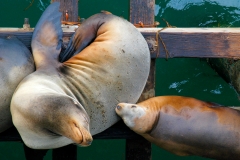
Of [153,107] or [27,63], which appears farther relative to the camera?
[153,107]

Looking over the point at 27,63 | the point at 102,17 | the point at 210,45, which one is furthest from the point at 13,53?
the point at 210,45

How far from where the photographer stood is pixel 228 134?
3055 millimetres

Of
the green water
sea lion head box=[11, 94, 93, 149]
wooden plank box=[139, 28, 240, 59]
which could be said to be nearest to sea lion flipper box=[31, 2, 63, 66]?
sea lion head box=[11, 94, 93, 149]

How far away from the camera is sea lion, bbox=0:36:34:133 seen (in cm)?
271

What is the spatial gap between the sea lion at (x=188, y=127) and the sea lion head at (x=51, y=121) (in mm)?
828

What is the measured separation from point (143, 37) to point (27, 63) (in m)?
0.95

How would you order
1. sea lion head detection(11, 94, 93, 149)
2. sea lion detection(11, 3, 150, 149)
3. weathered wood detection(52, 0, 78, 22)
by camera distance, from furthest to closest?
weathered wood detection(52, 0, 78, 22), sea lion detection(11, 3, 150, 149), sea lion head detection(11, 94, 93, 149)

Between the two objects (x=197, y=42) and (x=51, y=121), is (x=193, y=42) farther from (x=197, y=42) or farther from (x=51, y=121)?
(x=51, y=121)

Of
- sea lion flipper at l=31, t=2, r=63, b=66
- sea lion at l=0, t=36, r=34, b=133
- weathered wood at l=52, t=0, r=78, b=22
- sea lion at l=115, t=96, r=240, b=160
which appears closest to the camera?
sea lion at l=0, t=36, r=34, b=133

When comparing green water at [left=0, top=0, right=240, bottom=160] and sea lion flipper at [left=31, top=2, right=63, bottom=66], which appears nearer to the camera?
sea lion flipper at [left=31, top=2, right=63, bottom=66]

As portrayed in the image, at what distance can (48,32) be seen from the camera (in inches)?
118

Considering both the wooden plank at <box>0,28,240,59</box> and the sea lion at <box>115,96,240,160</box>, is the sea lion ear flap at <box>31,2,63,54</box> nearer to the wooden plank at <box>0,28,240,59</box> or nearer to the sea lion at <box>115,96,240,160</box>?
the wooden plank at <box>0,28,240,59</box>

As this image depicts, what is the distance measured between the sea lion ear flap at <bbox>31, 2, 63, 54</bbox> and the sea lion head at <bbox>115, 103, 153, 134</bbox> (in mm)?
757

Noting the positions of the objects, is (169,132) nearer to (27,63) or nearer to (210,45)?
(210,45)
